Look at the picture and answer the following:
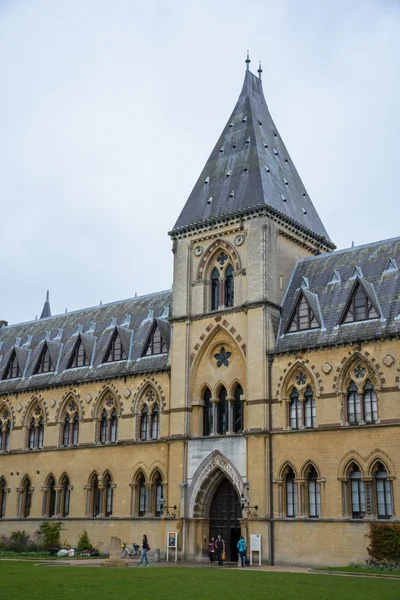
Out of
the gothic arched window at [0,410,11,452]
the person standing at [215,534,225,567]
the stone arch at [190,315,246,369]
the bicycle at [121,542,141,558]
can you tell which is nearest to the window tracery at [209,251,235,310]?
the stone arch at [190,315,246,369]

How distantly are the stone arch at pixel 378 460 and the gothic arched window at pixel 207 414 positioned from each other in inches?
380

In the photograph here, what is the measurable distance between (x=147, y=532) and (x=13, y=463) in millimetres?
13598

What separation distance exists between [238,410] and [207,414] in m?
2.19

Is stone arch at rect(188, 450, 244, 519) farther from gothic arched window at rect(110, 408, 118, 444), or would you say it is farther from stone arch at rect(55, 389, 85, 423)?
stone arch at rect(55, 389, 85, 423)

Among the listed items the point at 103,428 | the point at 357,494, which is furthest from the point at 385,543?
the point at 103,428

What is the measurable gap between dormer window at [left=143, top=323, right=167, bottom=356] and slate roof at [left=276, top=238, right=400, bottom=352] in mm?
8535

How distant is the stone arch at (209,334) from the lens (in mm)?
40594

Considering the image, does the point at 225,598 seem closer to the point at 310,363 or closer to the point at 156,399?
the point at 310,363

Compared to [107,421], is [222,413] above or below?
below

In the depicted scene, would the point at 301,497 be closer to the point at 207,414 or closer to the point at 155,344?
the point at 207,414

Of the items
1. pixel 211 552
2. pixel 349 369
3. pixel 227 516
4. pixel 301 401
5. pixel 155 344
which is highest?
pixel 155 344

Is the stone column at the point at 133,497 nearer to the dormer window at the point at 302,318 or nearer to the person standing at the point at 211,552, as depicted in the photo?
the person standing at the point at 211,552

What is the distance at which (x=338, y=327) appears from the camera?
37.1 m

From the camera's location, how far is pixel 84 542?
43844mm
